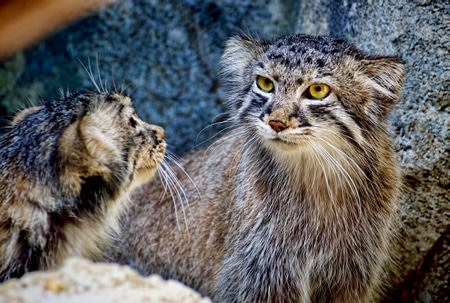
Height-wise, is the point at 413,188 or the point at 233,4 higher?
the point at 233,4

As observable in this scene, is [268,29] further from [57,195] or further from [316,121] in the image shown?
[57,195]

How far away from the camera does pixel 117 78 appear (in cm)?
683

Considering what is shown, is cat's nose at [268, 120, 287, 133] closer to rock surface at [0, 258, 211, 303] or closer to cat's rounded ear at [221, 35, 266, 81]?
cat's rounded ear at [221, 35, 266, 81]

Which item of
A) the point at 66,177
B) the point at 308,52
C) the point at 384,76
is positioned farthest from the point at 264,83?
the point at 66,177

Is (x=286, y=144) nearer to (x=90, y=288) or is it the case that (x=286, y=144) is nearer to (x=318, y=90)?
(x=318, y=90)

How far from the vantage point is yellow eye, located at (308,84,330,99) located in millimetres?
4605

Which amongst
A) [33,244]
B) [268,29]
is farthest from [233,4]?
[33,244]

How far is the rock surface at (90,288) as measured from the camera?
3326mm

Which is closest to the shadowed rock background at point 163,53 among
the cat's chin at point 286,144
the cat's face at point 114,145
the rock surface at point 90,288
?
the cat's face at point 114,145

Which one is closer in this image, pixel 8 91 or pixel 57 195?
pixel 57 195

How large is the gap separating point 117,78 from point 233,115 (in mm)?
1921

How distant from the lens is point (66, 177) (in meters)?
4.28

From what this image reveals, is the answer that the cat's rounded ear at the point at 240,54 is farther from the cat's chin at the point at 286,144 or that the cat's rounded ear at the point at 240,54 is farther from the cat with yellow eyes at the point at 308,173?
the cat's chin at the point at 286,144

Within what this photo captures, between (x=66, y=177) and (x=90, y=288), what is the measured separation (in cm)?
99
